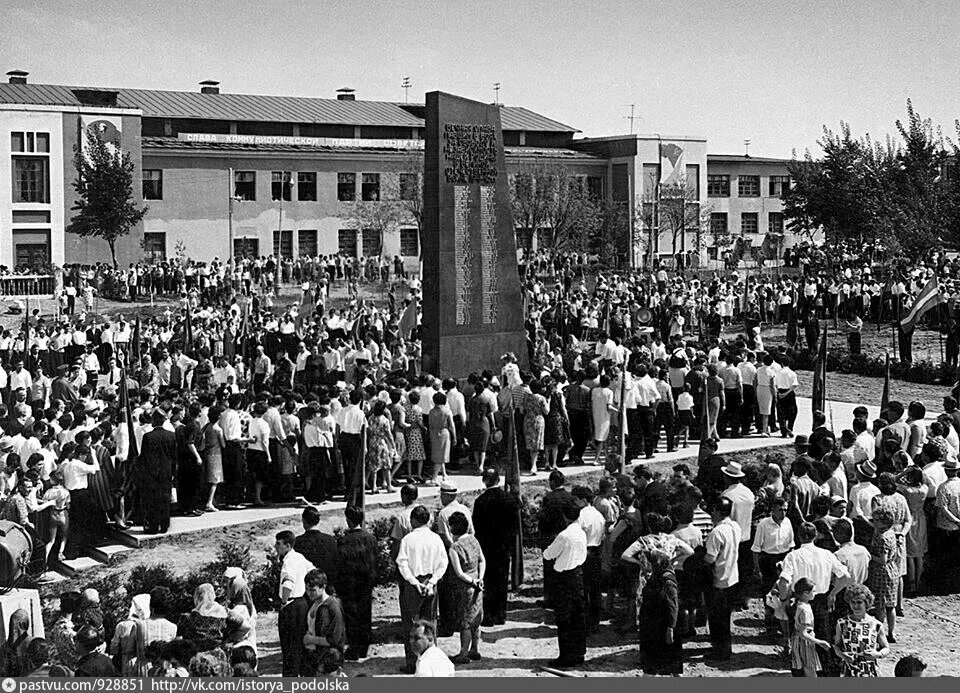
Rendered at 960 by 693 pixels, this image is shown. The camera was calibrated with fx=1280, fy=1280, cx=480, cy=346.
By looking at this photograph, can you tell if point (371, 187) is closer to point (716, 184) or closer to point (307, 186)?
point (307, 186)

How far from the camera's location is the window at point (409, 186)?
180ft

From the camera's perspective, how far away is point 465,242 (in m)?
20.6

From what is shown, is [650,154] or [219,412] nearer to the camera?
[219,412]

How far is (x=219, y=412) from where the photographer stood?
15.8m

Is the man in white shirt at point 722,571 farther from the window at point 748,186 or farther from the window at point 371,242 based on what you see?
the window at point 748,186

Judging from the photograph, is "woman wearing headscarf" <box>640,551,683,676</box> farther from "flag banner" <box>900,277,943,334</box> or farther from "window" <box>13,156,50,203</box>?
"window" <box>13,156,50,203</box>

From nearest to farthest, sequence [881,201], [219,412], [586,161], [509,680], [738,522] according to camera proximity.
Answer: [509,680] < [738,522] < [219,412] < [881,201] < [586,161]

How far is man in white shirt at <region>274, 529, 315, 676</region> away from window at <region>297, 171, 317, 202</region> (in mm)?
45193

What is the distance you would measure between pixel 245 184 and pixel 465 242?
34.3 m

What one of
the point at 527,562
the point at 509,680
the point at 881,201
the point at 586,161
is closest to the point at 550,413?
the point at 527,562

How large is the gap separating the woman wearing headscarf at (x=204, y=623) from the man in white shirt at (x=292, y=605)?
54 cm

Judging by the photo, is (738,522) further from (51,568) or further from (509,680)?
(51,568)

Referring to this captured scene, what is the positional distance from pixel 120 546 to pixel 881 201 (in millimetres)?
35478

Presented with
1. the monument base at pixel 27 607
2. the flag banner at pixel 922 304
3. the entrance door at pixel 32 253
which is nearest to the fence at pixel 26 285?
the entrance door at pixel 32 253
